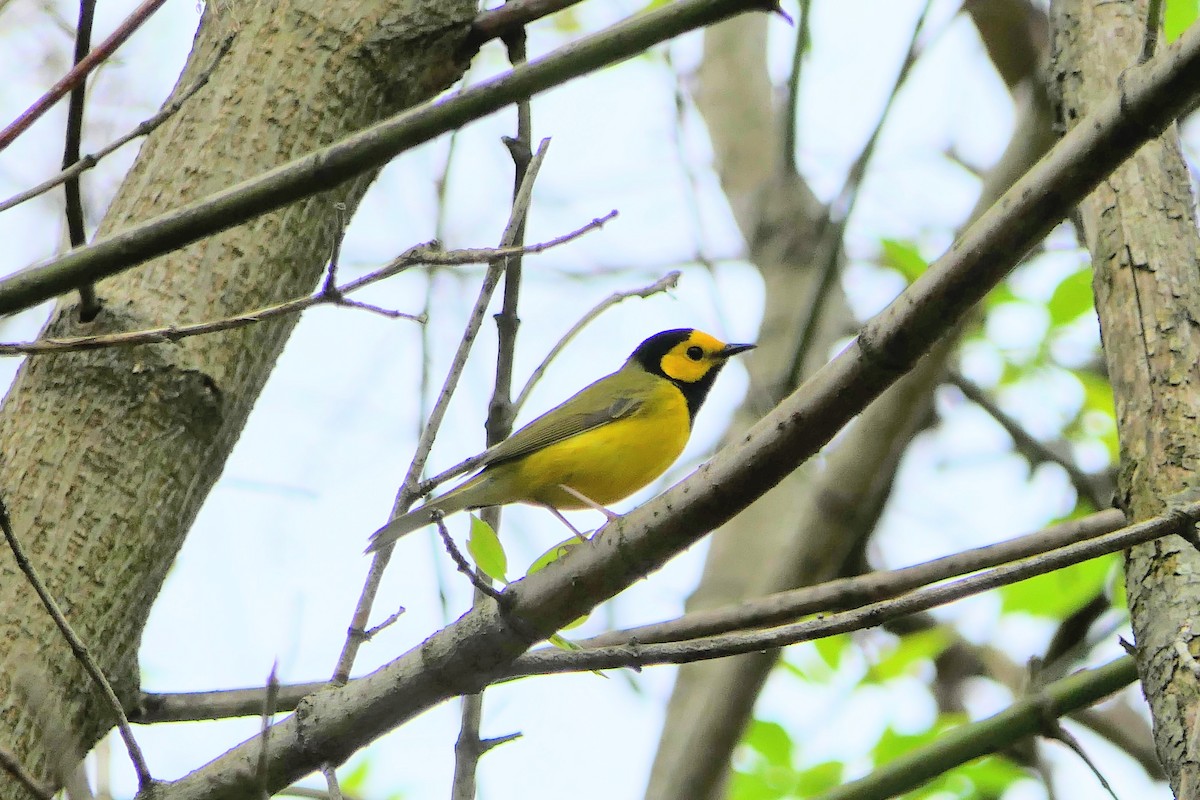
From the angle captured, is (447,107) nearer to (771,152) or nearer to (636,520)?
(636,520)

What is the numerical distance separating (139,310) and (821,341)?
5.60 meters

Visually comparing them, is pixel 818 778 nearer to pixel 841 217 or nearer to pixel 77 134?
pixel 841 217

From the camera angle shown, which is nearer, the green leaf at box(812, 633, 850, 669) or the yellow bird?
the yellow bird

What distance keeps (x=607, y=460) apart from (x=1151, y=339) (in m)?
2.40

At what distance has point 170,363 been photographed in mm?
3176

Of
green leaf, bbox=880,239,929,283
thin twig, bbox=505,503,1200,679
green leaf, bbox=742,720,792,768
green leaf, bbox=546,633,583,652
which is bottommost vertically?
thin twig, bbox=505,503,1200,679

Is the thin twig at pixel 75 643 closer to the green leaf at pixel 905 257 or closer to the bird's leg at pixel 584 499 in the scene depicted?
the bird's leg at pixel 584 499

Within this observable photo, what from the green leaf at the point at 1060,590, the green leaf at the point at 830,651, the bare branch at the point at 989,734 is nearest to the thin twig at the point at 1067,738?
the bare branch at the point at 989,734

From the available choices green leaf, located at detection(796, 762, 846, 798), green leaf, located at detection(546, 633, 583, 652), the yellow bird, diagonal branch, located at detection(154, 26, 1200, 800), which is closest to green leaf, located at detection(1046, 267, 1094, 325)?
the yellow bird

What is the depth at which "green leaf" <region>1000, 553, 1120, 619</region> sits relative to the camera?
582 centimetres

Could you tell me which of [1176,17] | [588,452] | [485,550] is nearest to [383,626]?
[485,550]

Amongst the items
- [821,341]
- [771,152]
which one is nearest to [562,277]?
[771,152]

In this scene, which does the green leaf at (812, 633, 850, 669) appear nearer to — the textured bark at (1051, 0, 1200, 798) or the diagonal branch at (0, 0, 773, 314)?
the textured bark at (1051, 0, 1200, 798)

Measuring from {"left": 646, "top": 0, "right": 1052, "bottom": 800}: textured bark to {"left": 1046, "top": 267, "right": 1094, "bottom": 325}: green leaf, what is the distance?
0.66 m
